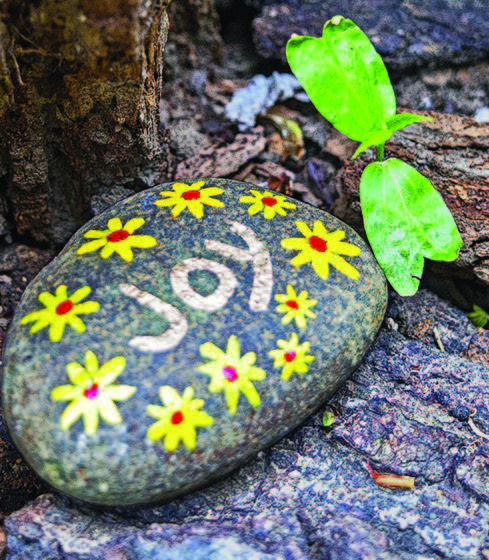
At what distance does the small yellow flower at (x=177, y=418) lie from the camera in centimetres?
128

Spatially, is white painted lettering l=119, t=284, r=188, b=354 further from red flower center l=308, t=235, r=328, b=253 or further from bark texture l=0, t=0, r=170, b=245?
bark texture l=0, t=0, r=170, b=245

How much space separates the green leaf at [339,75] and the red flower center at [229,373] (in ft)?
2.65

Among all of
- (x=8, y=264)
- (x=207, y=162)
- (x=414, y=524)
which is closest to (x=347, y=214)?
(x=207, y=162)

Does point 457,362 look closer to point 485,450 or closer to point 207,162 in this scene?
point 485,450

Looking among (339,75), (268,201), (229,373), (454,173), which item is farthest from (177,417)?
(454,173)

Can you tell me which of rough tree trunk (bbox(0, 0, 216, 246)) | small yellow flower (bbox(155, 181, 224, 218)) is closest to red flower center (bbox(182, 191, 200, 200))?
small yellow flower (bbox(155, 181, 224, 218))

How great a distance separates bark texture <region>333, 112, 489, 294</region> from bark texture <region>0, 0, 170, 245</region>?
0.68m

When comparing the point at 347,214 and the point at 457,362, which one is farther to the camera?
the point at 347,214

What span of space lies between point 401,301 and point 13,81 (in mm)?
1329

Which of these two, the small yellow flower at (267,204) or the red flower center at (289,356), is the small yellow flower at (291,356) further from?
the small yellow flower at (267,204)

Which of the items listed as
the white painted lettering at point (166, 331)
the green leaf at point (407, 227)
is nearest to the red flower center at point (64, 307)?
the white painted lettering at point (166, 331)

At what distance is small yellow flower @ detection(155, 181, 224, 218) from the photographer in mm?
1599

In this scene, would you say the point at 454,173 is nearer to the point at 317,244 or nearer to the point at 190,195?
the point at 317,244

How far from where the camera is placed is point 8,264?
192cm
